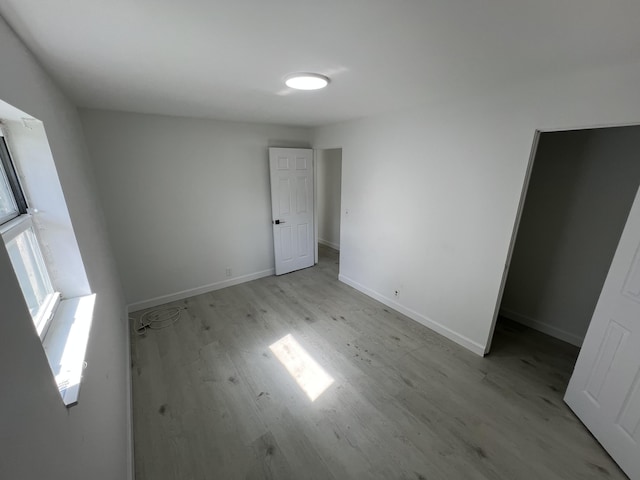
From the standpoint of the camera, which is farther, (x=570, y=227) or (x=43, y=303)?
(x=570, y=227)

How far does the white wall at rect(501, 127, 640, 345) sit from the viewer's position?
2.23 m

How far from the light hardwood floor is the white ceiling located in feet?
7.53

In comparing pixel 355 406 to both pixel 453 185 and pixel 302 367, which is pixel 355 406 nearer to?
pixel 302 367

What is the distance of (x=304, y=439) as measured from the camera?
174cm

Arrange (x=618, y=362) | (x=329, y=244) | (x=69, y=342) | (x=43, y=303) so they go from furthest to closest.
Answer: (x=329, y=244) < (x=618, y=362) < (x=43, y=303) < (x=69, y=342)

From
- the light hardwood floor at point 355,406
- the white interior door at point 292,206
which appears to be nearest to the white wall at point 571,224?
the light hardwood floor at point 355,406

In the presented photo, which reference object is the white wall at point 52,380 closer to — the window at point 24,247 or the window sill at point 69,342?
the window sill at point 69,342

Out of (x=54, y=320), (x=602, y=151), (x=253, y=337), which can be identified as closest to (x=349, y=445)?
(x=253, y=337)

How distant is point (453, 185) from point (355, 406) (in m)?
2.08

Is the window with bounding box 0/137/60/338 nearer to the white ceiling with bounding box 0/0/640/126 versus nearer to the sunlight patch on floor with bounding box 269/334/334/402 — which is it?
the white ceiling with bounding box 0/0/640/126

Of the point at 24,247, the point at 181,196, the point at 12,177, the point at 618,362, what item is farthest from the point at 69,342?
the point at 618,362

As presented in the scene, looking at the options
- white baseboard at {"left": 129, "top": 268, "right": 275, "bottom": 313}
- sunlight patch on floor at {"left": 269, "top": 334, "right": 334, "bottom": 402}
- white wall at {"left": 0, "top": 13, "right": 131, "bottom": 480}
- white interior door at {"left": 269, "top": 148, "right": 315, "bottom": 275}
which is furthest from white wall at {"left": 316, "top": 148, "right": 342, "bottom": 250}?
white wall at {"left": 0, "top": 13, "right": 131, "bottom": 480}

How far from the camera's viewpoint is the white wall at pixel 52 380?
558 mm

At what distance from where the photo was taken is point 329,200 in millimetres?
5680
